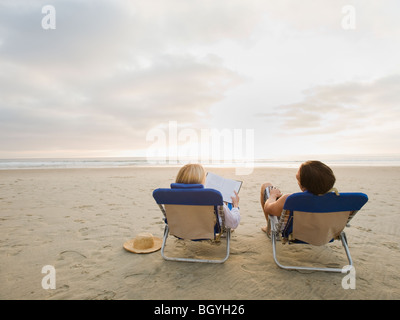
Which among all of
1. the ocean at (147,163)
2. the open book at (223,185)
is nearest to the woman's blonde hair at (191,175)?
the open book at (223,185)

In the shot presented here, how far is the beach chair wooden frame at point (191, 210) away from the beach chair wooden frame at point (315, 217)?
75 centimetres

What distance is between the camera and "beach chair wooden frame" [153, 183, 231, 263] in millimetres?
2545

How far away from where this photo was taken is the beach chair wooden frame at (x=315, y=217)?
2.37 meters

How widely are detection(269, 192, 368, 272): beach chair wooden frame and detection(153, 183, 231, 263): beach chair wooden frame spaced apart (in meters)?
0.75

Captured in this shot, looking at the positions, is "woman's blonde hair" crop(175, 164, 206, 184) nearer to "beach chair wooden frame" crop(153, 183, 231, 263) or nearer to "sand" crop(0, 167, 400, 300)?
"beach chair wooden frame" crop(153, 183, 231, 263)

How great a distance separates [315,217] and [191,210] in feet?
4.65

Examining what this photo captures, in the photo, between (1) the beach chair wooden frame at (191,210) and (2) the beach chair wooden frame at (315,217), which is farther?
(1) the beach chair wooden frame at (191,210)

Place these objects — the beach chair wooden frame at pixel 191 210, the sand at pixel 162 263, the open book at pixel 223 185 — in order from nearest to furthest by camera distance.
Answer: the sand at pixel 162 263 < the beach chair wooden frame at pixel 191 210 < the open book at pixel 223 185

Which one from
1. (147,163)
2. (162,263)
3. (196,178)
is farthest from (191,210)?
(147,163)

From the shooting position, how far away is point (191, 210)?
273cm

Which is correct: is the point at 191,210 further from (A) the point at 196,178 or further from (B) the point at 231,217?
(B) the point at 231,217

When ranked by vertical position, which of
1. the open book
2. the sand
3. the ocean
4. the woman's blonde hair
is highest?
the woman's blonde hair

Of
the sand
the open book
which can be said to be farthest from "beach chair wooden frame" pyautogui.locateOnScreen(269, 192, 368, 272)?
the open book

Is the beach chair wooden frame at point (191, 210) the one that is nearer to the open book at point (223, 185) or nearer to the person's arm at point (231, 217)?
the person's arm at point (231, 217)
